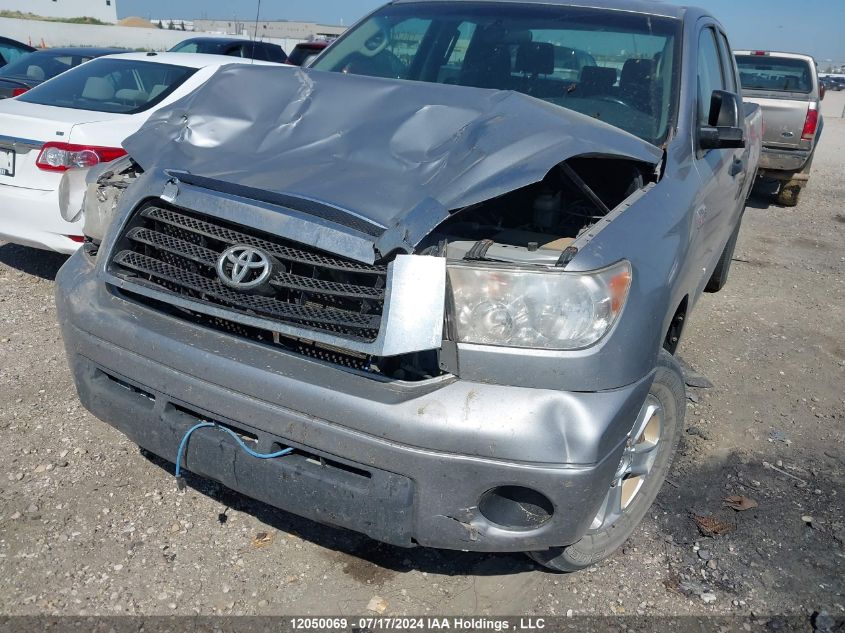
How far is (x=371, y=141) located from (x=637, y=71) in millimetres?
1510

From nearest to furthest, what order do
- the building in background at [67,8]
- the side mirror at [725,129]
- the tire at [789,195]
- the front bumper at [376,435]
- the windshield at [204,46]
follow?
the front bumper at [376,435] → the side mirror at [725,129] → the tire at [789,195] → the windshield at [204,46] → the building in background at [67,8]

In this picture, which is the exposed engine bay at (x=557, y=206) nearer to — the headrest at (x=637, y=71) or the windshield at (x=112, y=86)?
the headrest at (x=637, y=71)

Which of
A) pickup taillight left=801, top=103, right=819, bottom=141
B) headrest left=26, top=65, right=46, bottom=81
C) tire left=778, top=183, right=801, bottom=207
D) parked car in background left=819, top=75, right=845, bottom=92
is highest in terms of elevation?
pickup taillight left=801, top=103, right=819, bottom=141

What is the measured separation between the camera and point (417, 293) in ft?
6.65

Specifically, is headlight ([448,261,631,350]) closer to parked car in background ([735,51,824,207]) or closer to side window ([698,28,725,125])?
side window ([698,28,725,125])

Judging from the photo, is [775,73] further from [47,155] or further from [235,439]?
[235,439]

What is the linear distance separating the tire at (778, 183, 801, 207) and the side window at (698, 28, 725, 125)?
20.1 feet

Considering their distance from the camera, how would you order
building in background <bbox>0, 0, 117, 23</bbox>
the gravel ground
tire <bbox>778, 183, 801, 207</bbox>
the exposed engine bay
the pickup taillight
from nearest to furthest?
the gravel ground, the exposed engine bay, the pickup taillight, tire <bbox>778, 183, 801, 207</bbox>, building in background <bbox>0, 0, 117, 23</bbox>

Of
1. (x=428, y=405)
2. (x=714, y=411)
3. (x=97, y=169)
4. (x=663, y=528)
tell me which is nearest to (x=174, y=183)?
(x=97, y=169)

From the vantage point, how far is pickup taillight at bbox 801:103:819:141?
30.6 ft

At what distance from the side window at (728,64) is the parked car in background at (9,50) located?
33.3 feet

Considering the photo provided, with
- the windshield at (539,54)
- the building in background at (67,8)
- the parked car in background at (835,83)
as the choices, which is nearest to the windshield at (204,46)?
the windshield at (539,54)

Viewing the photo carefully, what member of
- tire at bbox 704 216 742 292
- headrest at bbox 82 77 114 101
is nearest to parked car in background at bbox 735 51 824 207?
tire at bbox 704 216 742 292

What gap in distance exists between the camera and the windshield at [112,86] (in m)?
5.45
